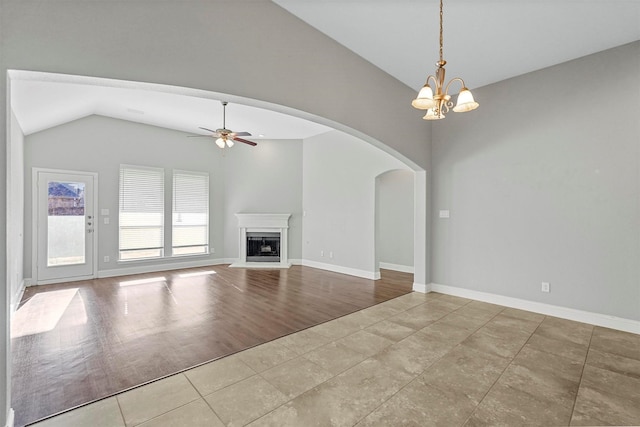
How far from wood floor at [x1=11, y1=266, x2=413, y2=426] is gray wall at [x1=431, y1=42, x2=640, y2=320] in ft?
5.60

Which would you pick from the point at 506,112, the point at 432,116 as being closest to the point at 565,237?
the point at 506,112

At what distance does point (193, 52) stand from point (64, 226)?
571 centimetres

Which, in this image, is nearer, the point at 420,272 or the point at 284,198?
the point at 420,272

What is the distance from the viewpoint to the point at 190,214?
297 inches

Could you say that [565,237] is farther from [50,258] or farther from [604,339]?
[50,258]

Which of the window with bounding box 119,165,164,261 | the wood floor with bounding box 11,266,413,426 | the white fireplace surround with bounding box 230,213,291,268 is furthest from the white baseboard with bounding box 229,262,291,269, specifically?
the window with bounding box 119,165,164,261

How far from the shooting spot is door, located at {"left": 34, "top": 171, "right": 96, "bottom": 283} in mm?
5484

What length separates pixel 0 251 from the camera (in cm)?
170

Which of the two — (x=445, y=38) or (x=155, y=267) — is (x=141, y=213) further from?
(x=445, y=38)

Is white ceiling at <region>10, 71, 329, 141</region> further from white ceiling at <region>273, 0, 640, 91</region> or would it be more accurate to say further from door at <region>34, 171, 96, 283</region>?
white ceiling at <region>273, 0, 640, 91</region>

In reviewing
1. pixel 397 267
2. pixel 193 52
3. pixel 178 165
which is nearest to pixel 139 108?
pixel 178 165

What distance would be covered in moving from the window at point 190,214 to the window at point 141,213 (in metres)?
0.34

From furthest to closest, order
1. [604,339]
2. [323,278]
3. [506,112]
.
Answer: [323,278]
[506,112]
[604,339]

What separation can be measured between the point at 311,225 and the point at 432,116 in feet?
17.7
